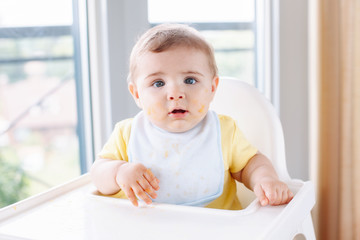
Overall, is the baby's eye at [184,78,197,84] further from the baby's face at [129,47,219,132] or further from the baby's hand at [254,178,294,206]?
the baby's hand at [254,178,294,206]

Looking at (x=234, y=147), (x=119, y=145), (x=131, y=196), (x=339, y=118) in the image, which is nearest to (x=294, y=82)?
(x=339, y=118)

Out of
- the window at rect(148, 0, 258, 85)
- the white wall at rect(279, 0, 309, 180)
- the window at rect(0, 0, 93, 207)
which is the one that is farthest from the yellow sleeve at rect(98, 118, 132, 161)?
the white wall at rect(279, 0, 309, 180)

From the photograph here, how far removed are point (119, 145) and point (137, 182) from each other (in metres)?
0.15

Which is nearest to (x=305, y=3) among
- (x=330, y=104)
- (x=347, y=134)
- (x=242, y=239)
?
(x=330, y=104)

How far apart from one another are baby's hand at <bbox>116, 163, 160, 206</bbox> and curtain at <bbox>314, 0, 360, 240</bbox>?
80 cm

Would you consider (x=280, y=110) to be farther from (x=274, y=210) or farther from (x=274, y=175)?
(x=274, y=210)

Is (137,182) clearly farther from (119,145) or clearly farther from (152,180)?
(119,145)

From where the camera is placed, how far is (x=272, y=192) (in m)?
0.74

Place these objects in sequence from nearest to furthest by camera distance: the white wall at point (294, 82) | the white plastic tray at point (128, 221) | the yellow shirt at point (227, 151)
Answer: the white plastic tray at point (128, 221) < the yellow shirt at point (227, 151) < the white wall at point (294, 82)

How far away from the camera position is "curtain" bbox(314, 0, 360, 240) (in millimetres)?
1313

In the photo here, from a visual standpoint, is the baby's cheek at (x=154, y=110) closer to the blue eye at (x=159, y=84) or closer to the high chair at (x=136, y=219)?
the blue eye at (x=159, y=84)

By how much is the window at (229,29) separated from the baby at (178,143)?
0.70 metres

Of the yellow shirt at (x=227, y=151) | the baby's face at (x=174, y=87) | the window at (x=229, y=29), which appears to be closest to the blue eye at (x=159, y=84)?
Answer: the baby's face at (x=174, y=87)

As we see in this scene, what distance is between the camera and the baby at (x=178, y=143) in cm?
78
